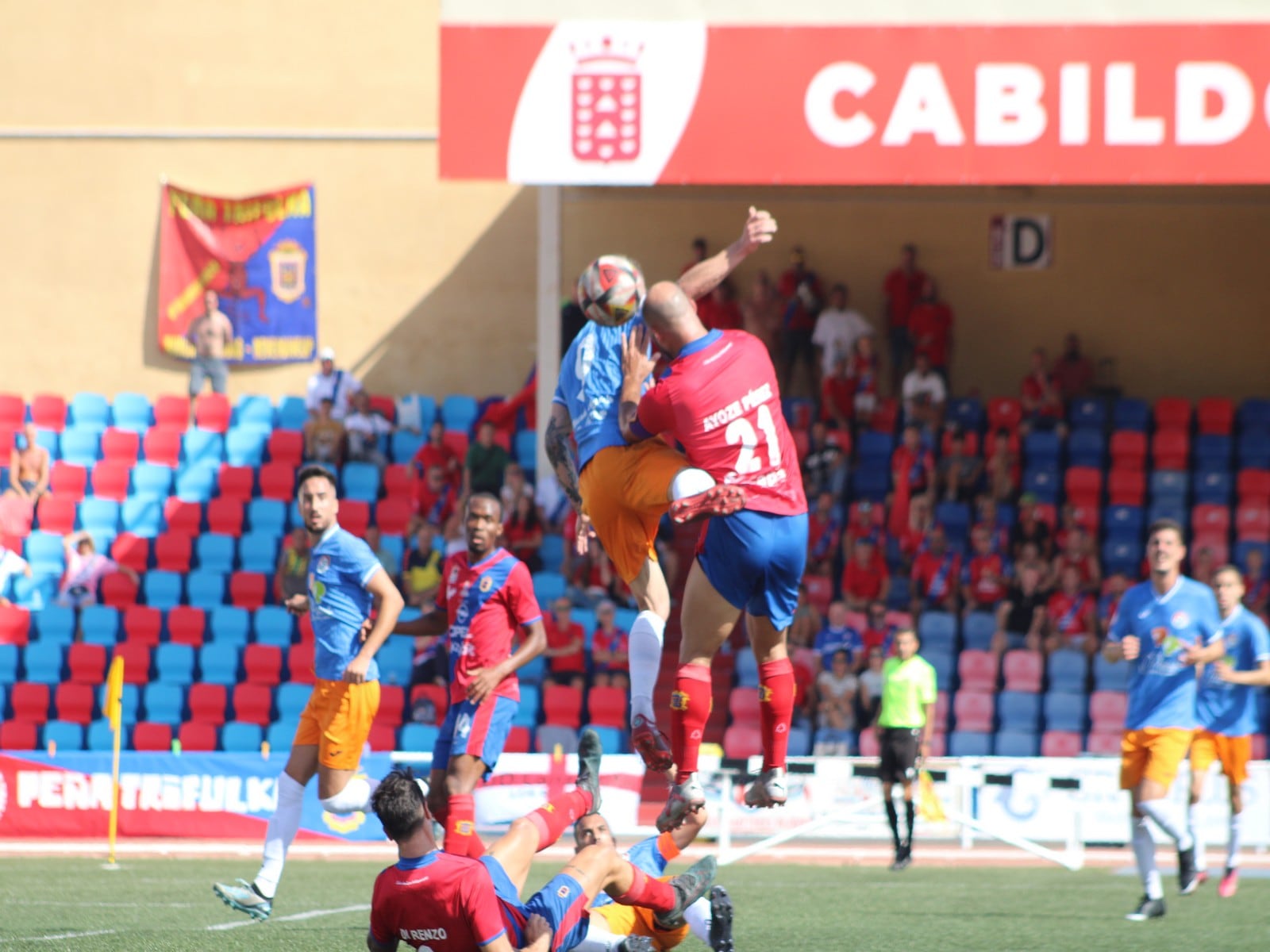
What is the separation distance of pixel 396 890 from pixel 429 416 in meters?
14.1

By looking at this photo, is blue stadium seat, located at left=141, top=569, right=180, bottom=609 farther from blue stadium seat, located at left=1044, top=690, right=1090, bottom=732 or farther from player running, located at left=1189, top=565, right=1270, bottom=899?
player running, located at left=1189, top=565, right=1270, bottom=899

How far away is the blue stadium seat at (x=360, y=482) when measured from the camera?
18.8m

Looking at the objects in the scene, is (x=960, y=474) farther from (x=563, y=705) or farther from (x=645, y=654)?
(x=645, y=654)

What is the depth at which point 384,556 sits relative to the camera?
17.5 metres

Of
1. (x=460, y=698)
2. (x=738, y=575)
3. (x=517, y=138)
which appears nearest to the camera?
(x=738, y=575)

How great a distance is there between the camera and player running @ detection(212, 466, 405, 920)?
8.69m

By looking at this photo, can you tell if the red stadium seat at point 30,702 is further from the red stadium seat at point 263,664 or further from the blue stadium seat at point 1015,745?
the blue stadium seat at point 1015,745

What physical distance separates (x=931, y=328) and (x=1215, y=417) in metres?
3.14

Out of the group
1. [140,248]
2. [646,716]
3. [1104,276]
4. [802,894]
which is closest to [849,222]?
[1104,276]

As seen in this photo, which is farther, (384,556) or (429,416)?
(429,416)

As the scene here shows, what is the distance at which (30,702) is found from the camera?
1691 cm

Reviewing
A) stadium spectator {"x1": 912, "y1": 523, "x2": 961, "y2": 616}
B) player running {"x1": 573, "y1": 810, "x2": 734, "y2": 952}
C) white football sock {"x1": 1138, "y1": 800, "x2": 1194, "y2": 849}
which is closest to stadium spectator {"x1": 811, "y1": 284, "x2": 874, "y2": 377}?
stadium spectator {"x1": 912, "y1": 523, "x2": 961, "y2": 616}

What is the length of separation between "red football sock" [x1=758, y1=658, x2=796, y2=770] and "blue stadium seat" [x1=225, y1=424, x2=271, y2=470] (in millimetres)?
13388

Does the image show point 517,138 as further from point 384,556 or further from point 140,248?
point 140,248
